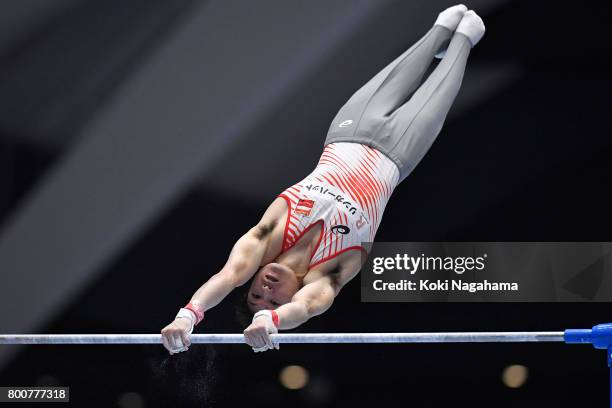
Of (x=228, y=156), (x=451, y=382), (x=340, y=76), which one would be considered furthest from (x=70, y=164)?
(x=451, y=382)

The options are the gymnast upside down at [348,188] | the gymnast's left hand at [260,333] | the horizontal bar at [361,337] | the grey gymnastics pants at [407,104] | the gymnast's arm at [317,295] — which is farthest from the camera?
the grey gymnastics pants at [407,104]

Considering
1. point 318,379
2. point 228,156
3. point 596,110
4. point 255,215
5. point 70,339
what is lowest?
point 70,339

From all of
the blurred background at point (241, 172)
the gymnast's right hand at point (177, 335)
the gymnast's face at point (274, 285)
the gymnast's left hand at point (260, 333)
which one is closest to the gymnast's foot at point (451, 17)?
the blurred background at point (241, 172)

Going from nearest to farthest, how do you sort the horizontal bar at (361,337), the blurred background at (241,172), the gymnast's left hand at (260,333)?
the gymnast's left hand at (260,333)
the horizontal bar at (361,337)
the blurred background at (241,172)

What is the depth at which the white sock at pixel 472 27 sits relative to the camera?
15.8 ft

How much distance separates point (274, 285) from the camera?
4227mm

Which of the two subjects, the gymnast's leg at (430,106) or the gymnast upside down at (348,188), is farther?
the gymnast's leg at (430,106)

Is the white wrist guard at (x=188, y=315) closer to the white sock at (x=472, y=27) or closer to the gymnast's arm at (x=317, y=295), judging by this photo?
the gymnast's arm at (x=317, y=295)

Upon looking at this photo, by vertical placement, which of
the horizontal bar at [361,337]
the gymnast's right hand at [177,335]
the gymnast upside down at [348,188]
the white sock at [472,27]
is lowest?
the gymnast's right hand at [177,335]

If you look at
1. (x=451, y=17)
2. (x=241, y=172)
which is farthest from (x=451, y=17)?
(x=241, y=172)

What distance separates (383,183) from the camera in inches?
179

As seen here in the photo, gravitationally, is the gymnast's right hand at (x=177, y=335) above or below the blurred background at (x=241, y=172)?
below

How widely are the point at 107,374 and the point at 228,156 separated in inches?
60.3

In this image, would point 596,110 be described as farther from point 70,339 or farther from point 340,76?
point 70,339
